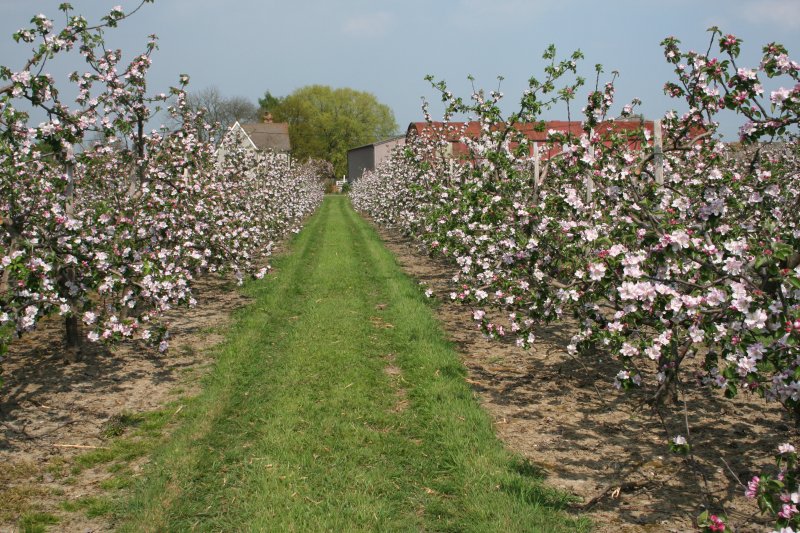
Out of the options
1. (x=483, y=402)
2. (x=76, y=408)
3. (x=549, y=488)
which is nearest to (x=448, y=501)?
(x=549, y=488)

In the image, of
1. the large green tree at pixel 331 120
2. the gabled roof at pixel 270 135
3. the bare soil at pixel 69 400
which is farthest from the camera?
the large green tree at pixel 331 120

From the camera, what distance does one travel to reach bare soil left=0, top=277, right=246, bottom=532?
172 inches

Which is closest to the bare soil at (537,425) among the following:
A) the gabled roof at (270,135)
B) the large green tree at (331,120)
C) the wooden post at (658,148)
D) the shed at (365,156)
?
the wooden post at (658,148)

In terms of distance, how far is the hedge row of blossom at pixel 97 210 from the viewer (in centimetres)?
593

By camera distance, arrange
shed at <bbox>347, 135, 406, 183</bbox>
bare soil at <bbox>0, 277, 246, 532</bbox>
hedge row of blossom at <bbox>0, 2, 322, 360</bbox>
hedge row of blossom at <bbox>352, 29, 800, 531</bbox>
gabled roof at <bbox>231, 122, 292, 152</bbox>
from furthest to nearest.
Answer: shed at <bbox>347, 135, 406, 183</bbox>
gabled roof at <bbox>231, 122, 292, 152</bbox>
hedge row of blossom at <bbox>0, 2, 322, 360</bbox>
bare soil at <bbox>0, 277, 246, 532</bbox>
hedge row of blossom at <bbox>352, 29, 800, 531</bbox>

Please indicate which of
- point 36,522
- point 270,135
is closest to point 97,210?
point 36,522

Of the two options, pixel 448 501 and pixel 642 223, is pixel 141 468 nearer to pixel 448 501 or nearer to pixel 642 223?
pixel 448 501

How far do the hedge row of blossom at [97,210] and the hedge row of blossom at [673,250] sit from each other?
3.70m

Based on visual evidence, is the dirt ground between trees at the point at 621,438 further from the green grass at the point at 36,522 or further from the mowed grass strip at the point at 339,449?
the green grass at the point at 36,522

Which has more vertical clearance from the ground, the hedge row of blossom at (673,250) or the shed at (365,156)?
the shed at (365,156)

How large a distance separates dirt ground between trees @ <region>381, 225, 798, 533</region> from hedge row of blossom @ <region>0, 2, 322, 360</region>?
12.3 ft

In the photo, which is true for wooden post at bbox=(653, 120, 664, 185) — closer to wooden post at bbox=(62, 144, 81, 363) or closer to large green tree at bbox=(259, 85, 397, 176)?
wooden post at bbox=(62, 144, 81, 363)

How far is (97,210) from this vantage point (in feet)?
21.4

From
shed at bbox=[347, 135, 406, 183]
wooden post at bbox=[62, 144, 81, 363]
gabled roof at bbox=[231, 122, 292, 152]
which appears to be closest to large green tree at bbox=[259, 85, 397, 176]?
shed at bbox=[347, 135, 406, 183]
